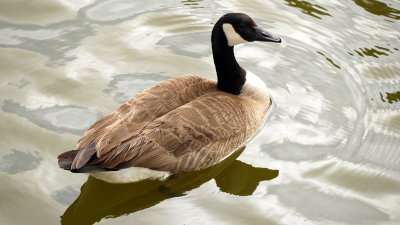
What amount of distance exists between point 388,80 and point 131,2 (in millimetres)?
3851

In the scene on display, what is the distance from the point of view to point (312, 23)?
8492 mm

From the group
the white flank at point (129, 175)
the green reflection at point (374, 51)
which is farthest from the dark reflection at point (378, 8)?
the white flank at point (129, 175)

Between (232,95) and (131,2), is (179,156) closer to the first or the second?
(232,95)

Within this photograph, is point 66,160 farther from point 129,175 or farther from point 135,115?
point 135,115

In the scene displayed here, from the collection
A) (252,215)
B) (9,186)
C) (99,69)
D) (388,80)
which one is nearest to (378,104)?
(388,80)

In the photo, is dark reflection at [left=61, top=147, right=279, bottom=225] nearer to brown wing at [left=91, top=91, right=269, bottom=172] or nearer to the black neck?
brown wing at [left=91, top=91, right=269, bottom=172]

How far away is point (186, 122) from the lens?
224 inches

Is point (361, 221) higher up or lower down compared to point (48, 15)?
lower down

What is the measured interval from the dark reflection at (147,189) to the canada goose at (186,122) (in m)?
0.15

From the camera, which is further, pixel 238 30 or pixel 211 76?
pixel 211 76

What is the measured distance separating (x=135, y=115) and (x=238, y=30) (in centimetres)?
147

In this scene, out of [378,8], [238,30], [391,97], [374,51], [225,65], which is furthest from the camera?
[378,8]

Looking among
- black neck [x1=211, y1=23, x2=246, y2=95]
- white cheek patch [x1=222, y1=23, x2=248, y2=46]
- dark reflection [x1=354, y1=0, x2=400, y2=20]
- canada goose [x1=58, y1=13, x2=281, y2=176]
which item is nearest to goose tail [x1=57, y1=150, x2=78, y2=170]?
canada goose [x1=58, y1=13, x2=281, y2=176]

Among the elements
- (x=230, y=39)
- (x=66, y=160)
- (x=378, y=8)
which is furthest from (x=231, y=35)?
(x=378, y=8)
